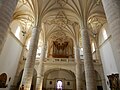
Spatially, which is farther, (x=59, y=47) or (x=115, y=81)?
(x=59, y=47)

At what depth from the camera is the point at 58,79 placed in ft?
68.3

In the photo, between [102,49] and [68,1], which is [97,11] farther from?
[102,49]

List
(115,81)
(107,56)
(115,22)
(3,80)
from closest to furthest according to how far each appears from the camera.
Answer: (115,22)
(115,81)
(3,80)
(107,56)

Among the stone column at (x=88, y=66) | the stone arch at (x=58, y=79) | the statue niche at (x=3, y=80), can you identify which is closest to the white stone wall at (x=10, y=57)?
the statue niche at (x=3, y=80)

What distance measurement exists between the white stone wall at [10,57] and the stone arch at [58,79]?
6367mm

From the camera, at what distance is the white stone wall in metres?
13.8

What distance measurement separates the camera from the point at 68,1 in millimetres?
13578

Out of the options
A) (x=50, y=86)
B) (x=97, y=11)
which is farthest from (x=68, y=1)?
(x=50, y=86)

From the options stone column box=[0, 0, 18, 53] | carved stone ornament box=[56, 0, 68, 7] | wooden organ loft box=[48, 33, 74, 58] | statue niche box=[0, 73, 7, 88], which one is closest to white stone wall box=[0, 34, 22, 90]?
statue niche box=[0, 73, 7, 88]

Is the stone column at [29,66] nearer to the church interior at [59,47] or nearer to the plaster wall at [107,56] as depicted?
the church interior at [59,47]

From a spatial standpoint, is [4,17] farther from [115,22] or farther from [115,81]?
[115,81]

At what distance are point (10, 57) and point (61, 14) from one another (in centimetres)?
974

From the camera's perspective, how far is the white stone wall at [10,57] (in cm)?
1377

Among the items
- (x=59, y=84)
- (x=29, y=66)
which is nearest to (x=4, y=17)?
(x=29, y=66)
